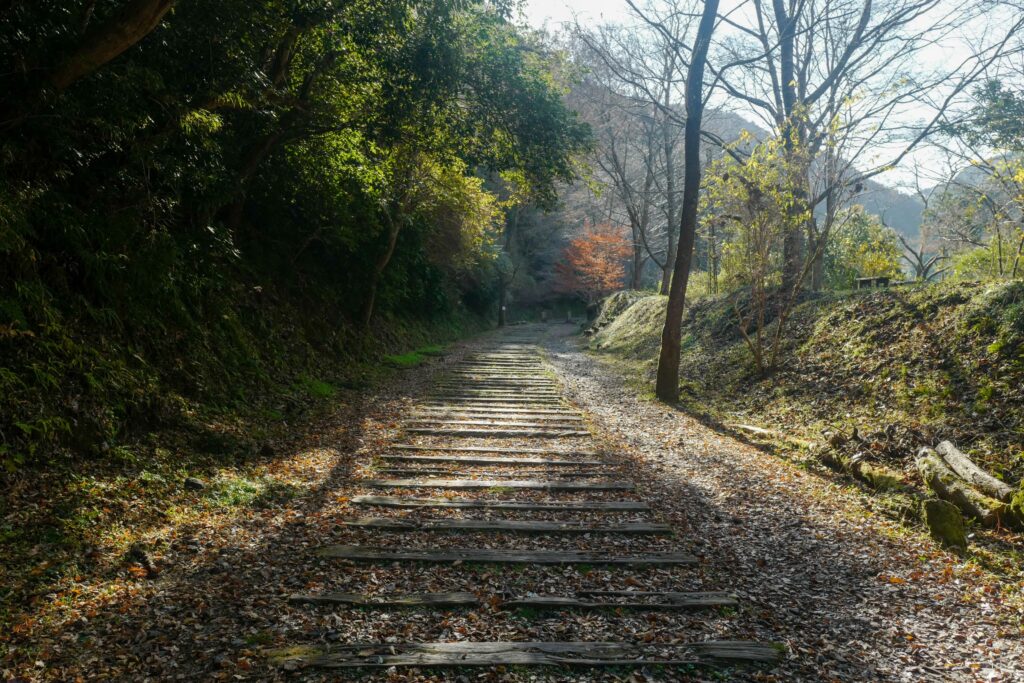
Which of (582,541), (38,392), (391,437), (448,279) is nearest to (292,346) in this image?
(391,437)

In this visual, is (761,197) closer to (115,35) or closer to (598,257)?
(115,35)

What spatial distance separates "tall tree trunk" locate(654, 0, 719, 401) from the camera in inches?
374

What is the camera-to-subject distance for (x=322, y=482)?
5539mm

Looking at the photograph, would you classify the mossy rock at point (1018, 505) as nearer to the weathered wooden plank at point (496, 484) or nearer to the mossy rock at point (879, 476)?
the mossy rock at point (879, 476)

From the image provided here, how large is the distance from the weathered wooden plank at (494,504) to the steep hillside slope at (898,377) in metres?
3.14

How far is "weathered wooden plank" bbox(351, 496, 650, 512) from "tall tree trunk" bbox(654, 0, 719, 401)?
17.8ft

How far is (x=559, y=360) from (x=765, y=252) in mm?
8870

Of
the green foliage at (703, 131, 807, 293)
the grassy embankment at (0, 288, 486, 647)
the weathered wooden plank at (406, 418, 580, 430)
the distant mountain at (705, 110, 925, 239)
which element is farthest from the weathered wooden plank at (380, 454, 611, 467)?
the distant mountain at (705, 110, 925, 239)

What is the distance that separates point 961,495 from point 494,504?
13.4ft

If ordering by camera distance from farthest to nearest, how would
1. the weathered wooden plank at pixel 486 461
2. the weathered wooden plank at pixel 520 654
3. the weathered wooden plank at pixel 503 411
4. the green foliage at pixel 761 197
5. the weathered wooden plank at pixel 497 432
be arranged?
the green foliage at pixel 761 197
the weathered wooden plank at pixel 503 411
the weathered wooden plank at pixel 497 432
the weathered wooden plank at pixel 486 461
the weathered wooden plank at pixel 520 654

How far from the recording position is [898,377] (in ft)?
24.0

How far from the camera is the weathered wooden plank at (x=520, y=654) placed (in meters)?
2.83

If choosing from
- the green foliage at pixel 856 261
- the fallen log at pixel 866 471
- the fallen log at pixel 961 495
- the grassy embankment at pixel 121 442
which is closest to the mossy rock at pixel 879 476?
the fallen log at pixel 866 471

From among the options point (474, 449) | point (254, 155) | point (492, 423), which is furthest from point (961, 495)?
point (254, 155)
